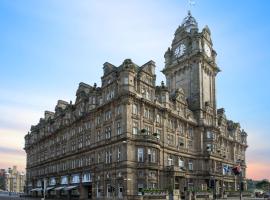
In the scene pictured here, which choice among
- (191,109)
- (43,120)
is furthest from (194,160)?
(43,120)

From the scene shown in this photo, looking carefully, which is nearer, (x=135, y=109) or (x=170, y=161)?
(x=135, y=109)

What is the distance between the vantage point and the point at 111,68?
256 feet

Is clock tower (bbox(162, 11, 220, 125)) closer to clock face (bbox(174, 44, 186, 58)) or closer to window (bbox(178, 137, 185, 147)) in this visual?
clock face (bbox(174, 44, 186, 58))

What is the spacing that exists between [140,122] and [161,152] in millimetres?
8816

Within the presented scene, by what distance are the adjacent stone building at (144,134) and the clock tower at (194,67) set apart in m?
0.26

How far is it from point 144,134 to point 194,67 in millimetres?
32909

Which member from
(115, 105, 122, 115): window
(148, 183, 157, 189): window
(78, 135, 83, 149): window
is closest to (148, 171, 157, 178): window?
(148, 183, 157, 189): window

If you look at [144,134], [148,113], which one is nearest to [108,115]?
[148,113]

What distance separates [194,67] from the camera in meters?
98.8

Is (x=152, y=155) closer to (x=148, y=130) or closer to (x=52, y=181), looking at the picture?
(x=148, y=130)

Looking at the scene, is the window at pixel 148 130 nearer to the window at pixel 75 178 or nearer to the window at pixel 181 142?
the window at pixel 181 142

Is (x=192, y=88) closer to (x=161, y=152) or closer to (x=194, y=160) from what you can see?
(x=194, y=160)

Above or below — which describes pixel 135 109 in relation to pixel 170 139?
above

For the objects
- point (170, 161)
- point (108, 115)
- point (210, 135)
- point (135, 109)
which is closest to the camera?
point (135, 109)
